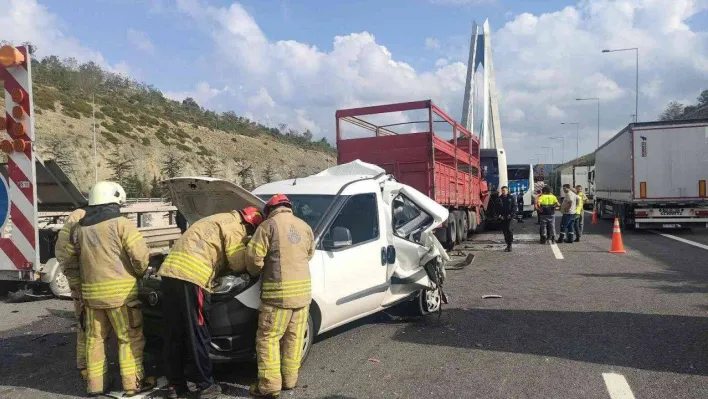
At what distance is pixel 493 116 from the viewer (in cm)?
4856

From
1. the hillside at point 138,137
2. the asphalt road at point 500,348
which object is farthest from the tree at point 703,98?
the asphalt road at point 500,348

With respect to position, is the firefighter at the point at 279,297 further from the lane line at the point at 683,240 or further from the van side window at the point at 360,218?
the lane line at the point at 683,240

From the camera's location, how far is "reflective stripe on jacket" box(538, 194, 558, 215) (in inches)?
576

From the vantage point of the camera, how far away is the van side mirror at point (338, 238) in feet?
16.9

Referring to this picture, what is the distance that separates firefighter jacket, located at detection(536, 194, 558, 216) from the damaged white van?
29.1 feet

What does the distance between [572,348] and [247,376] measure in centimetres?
302

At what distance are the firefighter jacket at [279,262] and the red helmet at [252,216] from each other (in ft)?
0.90

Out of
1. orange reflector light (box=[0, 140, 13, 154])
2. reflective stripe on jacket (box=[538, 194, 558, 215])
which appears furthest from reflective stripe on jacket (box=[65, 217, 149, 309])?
reflective stripe on jacket (box=[538, 194, 558, 215])

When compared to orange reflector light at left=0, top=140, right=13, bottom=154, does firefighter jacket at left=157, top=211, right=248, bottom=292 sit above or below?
below

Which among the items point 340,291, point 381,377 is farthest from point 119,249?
point 381,377

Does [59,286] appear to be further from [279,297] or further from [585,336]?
[585,336]

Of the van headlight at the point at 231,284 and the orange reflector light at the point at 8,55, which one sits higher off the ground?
the orange reflector light at the point at 8,55

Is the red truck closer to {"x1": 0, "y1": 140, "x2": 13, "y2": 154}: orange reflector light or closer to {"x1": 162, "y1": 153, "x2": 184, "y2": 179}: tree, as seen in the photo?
{"x1": 0, "y1": 140, "x2": 13, "y2": 154}: orange reflector light

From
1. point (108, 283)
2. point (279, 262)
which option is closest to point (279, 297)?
point (279, 262)
